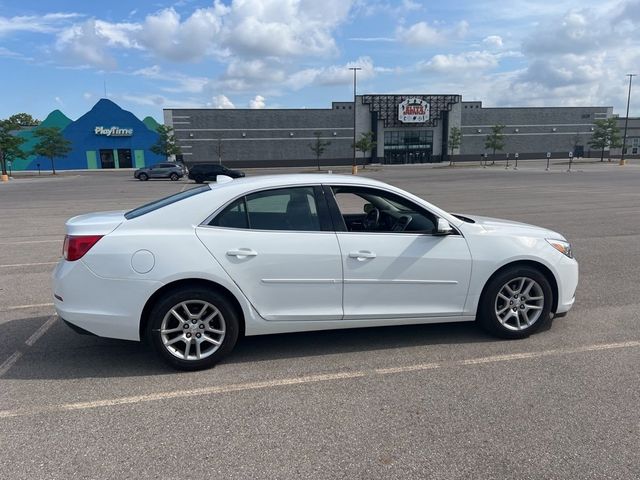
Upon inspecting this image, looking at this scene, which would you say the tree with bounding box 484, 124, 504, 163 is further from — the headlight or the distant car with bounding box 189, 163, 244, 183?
the headlight

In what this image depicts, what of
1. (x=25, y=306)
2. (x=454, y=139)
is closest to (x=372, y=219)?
(x=25, y=306)

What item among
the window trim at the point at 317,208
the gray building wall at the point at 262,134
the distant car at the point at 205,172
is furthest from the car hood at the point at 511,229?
the gray building wall at the point at 262,134

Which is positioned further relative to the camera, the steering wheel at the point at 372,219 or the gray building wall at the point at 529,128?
the gray building wall at the point at 529,128

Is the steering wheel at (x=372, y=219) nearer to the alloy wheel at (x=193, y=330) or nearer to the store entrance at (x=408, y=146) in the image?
the alloy wheel at (x=193, y=330)

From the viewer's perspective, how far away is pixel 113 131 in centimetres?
6506

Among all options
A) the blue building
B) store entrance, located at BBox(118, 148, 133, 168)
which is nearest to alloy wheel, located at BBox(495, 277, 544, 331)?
the blue building

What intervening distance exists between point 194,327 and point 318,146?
64042mm

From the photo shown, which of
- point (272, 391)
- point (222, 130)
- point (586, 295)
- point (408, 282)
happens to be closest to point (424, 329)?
point (408, 282)

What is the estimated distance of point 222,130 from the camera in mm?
67938

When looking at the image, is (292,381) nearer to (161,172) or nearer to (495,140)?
(161,172)

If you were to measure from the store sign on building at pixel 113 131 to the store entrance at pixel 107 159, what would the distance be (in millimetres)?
2352

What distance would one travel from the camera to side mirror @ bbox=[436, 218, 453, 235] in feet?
13.7

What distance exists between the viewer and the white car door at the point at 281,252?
385 centimetres

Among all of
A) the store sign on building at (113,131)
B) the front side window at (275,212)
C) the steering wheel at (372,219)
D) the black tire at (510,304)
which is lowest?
the black tire at (510,304)
